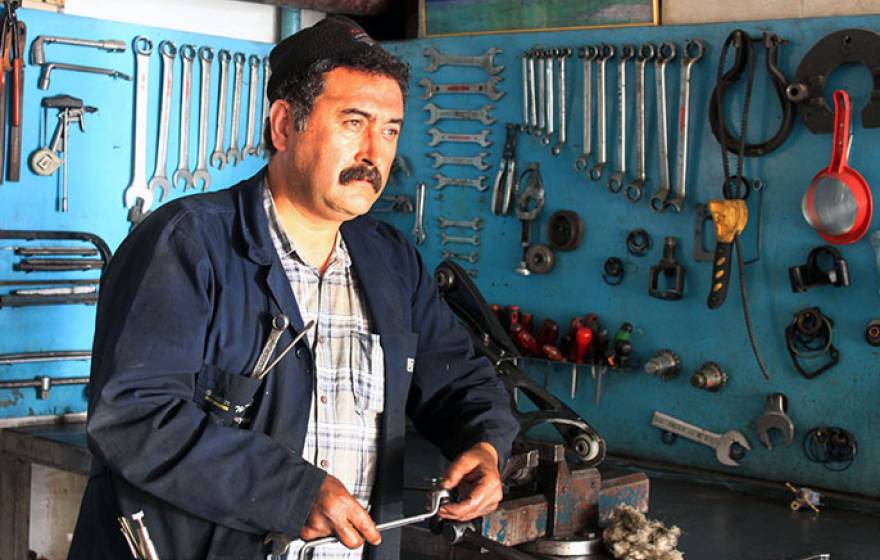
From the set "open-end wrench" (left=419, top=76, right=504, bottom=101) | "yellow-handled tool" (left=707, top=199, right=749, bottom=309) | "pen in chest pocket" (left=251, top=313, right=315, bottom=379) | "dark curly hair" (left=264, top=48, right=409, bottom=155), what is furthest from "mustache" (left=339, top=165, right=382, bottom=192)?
"open-end wrench" (left=419, top=76, right=504, bottom=101)

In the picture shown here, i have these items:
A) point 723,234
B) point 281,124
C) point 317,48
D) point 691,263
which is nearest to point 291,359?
point 281,124

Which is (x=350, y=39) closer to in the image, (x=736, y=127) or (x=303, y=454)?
(x=303, y=454)

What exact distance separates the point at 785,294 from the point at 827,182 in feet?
1.00

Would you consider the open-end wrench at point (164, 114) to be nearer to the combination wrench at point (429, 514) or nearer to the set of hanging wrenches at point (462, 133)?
the set of hanging wrenches at point (462, 133)

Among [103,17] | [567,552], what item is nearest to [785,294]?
[567,552]

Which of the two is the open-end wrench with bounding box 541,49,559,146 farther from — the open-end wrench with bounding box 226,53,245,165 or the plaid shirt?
the plaid shirt

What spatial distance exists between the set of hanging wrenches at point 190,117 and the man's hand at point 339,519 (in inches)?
72.8

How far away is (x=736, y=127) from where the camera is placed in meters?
3.08

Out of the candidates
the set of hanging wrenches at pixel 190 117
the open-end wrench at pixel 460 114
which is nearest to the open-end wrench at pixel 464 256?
the open-end wrench at pixel 460 114

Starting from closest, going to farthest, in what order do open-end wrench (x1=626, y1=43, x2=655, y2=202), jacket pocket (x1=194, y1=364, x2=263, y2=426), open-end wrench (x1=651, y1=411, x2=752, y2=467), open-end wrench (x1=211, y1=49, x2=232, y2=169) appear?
jacket pocket (x1=194, y1=364, x2=263, y2=426) → open-end wrench (x1=651, y1=411, x2=752, y2=467) → open-end wrench (x1=626, y1=43, x2=655, y2=202) → open-end wrench (x1=211, y1=49, x2=232, y2=169)

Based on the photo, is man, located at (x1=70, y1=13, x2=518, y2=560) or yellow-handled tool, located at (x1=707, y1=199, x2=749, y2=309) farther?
yellow-handled tool, located at (x1=707, y1=199, x2=749, y2=309)

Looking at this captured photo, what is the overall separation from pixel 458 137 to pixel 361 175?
178 cm

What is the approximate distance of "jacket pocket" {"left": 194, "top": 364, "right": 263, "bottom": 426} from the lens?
1.77m

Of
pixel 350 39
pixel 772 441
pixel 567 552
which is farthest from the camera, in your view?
pixel 772 441
